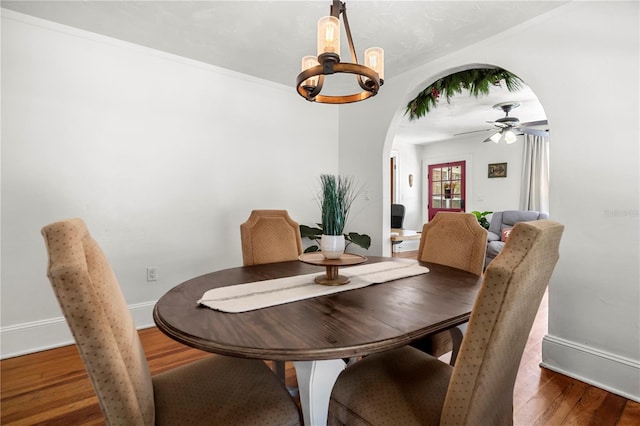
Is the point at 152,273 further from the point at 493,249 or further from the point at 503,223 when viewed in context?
the point at 503,223

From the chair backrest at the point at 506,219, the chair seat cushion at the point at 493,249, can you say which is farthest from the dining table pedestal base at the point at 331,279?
the chair backrest at the point at 506,219

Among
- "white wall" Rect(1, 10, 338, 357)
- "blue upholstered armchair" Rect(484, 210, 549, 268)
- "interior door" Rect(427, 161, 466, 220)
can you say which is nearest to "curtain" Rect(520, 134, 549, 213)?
"blue upholstered armchair" Rect(484, 210, 549, 268)

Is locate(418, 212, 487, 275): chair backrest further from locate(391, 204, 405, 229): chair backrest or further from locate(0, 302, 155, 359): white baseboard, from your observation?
locate(391, 204, 405, 229): chair backrest

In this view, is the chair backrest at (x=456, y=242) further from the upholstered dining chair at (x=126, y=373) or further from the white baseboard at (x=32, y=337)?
the white baseboard at (x=32, y=337)

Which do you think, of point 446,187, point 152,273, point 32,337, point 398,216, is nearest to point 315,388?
point 152,273

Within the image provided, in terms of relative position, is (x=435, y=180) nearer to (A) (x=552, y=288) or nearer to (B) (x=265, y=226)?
(A) (x=552, y=288)

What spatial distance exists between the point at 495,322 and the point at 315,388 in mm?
555

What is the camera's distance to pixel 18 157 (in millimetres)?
2164

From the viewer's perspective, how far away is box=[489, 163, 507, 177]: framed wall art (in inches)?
240

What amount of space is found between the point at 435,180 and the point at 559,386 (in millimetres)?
5975

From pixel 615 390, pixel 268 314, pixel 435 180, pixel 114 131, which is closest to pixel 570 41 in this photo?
pixel 615 390

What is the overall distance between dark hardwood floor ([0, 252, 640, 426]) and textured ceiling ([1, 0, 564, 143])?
7.71 feet

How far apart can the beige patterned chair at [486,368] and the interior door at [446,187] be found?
21.1 ft

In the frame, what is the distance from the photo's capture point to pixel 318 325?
3.05 ft
